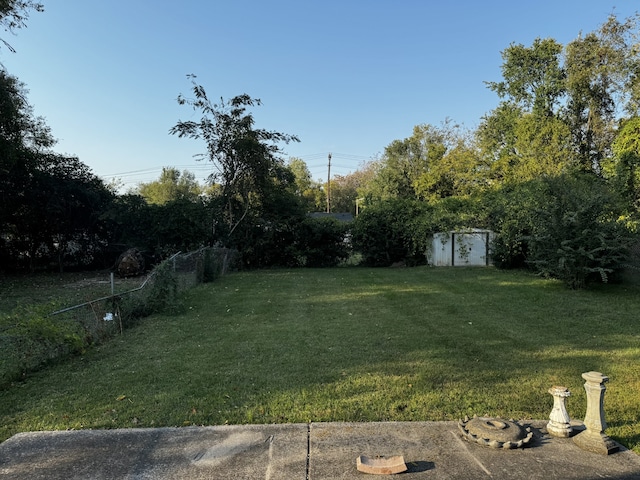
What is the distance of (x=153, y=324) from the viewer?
7082 millimetres

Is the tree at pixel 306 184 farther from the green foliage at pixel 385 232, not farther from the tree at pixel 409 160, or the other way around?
the green foliage at pixel 385 232

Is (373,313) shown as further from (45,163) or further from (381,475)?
(45,163)

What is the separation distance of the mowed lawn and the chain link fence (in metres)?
0.21

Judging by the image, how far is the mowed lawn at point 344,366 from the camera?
3.50 metres

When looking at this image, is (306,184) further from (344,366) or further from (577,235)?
(344,366)

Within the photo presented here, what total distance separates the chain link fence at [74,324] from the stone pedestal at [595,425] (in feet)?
16.9

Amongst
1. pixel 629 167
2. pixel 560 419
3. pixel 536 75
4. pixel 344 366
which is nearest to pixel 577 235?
pixel 344 366

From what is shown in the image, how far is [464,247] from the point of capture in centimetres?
1678

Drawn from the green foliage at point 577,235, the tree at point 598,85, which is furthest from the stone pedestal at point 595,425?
the tree at point 598,85

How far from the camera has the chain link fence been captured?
4492 millimetres

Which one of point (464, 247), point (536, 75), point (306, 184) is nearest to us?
point (464, 247)

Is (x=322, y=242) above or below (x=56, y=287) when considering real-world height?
above

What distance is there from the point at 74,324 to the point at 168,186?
189 ft

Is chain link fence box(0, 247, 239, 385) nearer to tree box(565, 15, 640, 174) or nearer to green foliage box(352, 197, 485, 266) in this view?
green foliage box(352, 197, 485, 266)
